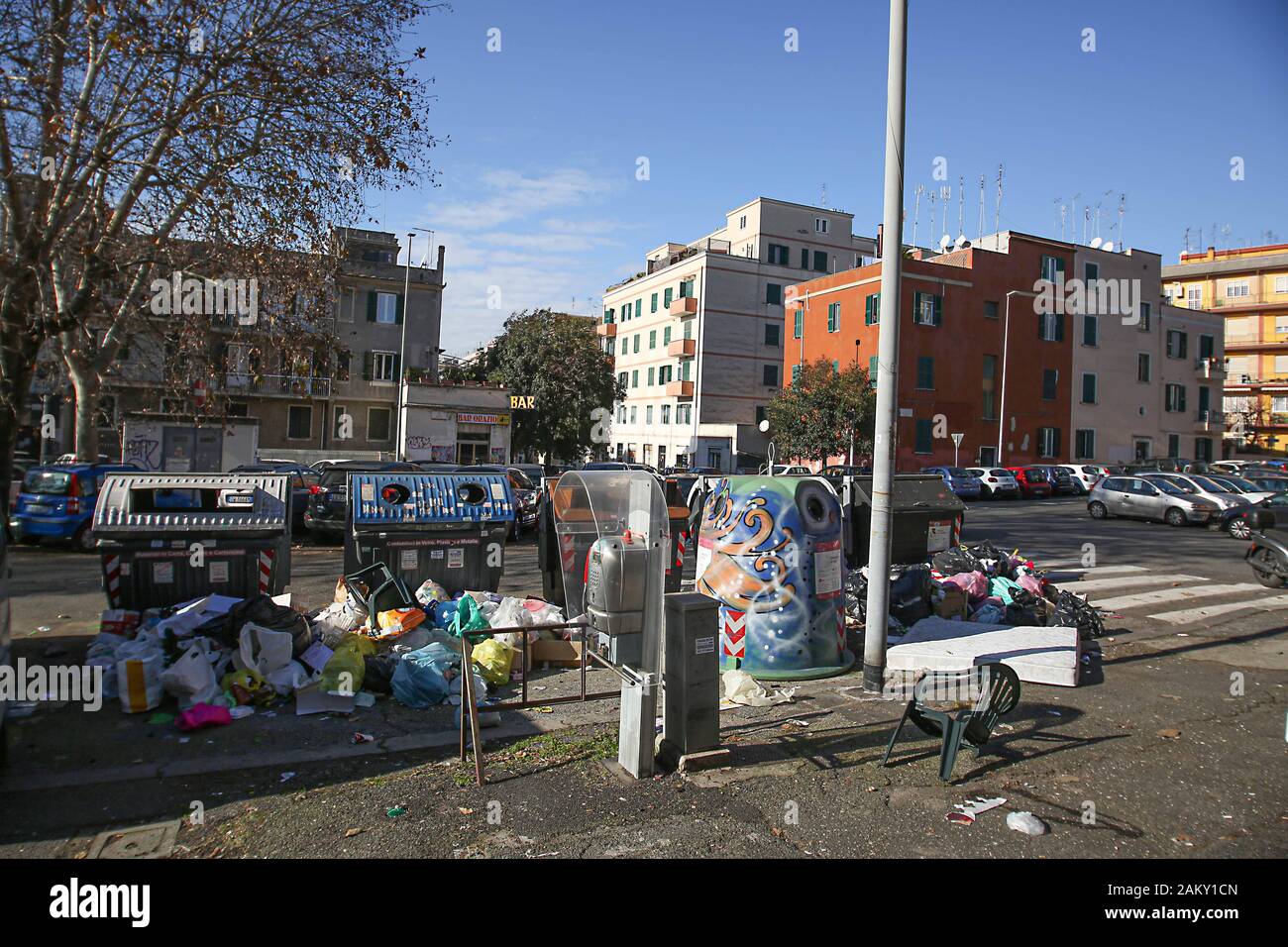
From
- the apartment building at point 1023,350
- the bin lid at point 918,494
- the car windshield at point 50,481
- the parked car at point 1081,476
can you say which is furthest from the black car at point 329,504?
the parked car at point 1081,476

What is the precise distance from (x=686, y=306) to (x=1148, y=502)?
31283mm

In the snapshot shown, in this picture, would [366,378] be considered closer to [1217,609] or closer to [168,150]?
[168,150]

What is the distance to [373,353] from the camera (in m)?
41.0

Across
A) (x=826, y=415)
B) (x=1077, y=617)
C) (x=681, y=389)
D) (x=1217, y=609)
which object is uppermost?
(x=681, y=389)

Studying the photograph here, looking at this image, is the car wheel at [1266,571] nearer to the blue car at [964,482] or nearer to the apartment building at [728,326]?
the blue car at [964,482]

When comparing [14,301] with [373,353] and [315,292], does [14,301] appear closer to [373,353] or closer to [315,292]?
[315,292]

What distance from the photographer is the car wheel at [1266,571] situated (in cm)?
1305

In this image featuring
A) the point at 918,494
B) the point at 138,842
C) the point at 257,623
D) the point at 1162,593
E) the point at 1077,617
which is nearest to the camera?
the point at 138,842

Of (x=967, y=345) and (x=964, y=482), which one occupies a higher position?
(x=967, y=345)

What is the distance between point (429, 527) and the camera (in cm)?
992

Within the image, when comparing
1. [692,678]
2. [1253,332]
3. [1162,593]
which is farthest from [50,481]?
[1253,332]

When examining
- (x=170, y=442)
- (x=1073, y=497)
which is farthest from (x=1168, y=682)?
(x=1073, y=497)

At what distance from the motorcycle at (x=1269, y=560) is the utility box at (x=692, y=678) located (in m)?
11.5

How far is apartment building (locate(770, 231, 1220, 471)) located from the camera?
42125 millimetres
